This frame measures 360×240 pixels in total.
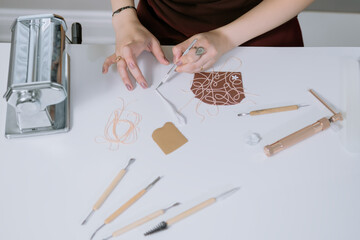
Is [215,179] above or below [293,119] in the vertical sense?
below

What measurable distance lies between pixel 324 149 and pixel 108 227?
43cm

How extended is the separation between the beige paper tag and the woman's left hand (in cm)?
14

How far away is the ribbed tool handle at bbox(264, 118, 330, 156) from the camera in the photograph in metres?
0.62

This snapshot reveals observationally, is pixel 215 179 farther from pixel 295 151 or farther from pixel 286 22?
pixel 286 22

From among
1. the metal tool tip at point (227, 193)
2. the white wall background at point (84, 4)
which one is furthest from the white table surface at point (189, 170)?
the white wall background at point (84, 4)

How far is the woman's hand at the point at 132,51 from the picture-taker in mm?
704

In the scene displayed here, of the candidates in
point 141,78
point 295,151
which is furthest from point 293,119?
point 141,78

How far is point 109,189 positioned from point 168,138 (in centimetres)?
15

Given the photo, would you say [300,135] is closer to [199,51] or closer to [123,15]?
[199,51]

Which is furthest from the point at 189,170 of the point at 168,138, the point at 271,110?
the point at 271,110

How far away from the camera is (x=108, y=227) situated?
0.54 m

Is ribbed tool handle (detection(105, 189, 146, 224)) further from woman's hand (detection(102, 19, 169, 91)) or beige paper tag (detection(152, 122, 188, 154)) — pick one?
woman's hand (detection(102, 19, 169, 91))

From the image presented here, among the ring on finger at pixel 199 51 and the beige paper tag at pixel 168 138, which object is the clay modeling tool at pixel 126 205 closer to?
the beige paper tag at pixel 168 138

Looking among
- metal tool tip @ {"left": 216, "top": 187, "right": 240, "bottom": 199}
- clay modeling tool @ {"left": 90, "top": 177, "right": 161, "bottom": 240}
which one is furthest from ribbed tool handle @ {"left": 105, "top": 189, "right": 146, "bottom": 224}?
metal tool tip @ {"left": 216, "top": 187, "right": 240, "bottom": 199}
